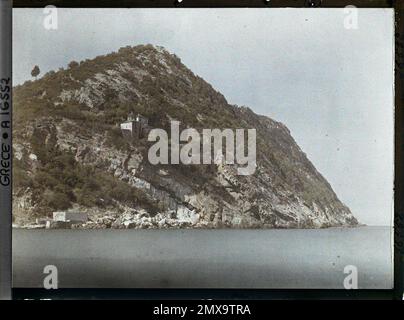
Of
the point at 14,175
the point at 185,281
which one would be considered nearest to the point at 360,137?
the point at 185,281

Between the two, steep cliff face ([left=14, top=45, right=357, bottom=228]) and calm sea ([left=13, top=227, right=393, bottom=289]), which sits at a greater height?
steep cliff face ([left=14, top=45, right=357, bottom=228])

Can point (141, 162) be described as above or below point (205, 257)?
above

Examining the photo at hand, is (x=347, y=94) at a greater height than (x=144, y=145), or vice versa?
(x=347, y=94)

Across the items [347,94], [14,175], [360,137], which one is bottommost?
[14,175]

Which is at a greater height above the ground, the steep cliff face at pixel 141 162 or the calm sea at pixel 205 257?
→ the steep cliff face at pixel 141 162

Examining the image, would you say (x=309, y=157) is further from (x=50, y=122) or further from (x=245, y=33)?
(x=50, y=122)
